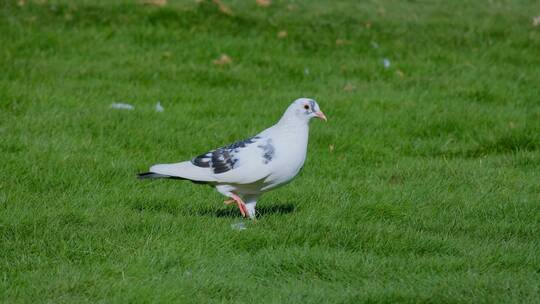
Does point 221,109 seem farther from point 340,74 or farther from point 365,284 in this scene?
point 365,284

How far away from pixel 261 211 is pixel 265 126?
2.38 meters

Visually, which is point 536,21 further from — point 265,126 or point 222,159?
point 222,159

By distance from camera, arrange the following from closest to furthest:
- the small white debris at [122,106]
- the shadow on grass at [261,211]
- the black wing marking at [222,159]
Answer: the black wing marking at [222,159] → the shadow on grass at [261,211] → the small white debris at [122,106]

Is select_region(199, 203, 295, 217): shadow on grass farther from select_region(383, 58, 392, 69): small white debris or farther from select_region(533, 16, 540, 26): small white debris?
select_region(533, 16, 540, 26): small white debris

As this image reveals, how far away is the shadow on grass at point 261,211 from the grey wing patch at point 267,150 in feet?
2.06

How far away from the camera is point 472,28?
44.7ft

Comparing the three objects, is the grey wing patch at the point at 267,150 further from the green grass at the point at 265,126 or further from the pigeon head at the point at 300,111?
the green grass at the point at 265,126

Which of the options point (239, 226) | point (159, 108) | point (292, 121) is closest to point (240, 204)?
point (239, 226)

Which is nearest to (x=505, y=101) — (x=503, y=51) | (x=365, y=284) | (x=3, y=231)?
(x=503, y=51)

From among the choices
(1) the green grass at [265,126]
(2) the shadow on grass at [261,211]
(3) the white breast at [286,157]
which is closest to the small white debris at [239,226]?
(1) the green grass at [265,126]

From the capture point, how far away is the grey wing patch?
21.5ft

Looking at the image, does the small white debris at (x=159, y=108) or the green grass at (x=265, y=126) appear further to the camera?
the small white debris at (x=159, y=108)

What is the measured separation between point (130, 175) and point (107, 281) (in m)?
2.47

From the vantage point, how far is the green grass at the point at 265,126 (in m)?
5.76
